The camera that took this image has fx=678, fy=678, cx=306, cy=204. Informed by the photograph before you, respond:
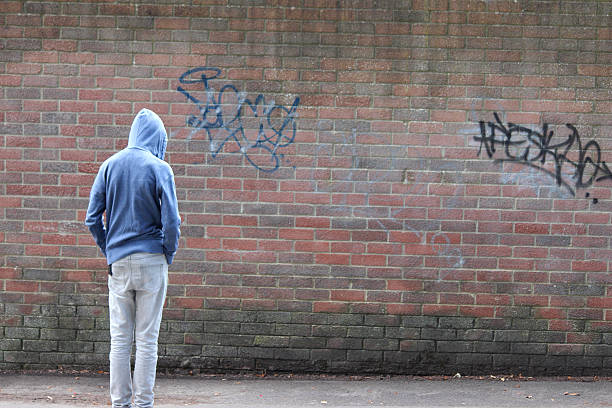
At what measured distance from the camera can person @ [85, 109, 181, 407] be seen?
13.2ft

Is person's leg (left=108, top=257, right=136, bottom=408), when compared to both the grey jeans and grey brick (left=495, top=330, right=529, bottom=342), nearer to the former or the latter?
the grey jeans

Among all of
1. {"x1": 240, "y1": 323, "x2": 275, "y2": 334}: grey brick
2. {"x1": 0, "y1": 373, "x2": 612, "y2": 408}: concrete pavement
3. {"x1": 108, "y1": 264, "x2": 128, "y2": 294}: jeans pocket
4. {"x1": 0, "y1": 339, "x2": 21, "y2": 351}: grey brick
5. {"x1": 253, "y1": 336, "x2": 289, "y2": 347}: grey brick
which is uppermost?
{"x1": 108, "y1": 264, "x2": 128, "y2": 294}: jeans pocket

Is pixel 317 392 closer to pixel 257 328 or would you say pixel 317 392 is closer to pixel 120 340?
pixel 257 328

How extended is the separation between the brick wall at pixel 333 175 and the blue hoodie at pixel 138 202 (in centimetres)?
133

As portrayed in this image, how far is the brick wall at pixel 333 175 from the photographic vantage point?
537cm

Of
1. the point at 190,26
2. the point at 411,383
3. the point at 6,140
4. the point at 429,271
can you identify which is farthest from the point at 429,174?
the point at 6,140

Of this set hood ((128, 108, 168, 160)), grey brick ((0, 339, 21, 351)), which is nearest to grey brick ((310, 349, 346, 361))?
hood ((128, 108, 168, 160))

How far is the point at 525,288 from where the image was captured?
17.9 feet

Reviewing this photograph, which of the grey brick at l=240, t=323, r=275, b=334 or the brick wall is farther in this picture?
the grey brick at l=240, t=323, r=275, b=334

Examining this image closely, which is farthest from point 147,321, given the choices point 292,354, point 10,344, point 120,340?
point 10,344

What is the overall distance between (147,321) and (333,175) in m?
2.02

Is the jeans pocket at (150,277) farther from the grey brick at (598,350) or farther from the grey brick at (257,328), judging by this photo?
the grey brick at (598,350)

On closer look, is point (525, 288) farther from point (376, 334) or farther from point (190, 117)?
point (190, 117)

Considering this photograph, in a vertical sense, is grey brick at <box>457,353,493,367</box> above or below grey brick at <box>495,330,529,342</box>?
below
